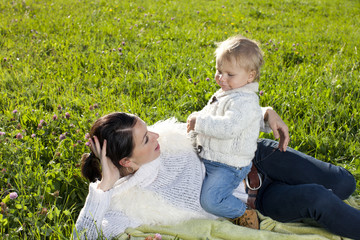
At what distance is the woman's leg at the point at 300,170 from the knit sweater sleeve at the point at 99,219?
1316 mm

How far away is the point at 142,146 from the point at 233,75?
890 mm

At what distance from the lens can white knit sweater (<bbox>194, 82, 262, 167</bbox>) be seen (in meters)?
2.76

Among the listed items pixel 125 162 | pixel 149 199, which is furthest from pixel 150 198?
pixel 125 162

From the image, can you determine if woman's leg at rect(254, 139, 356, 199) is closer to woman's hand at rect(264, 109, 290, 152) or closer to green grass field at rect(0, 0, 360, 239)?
woman's hand at rect(264, 109, 290, 152)

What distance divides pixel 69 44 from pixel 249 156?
456 cm

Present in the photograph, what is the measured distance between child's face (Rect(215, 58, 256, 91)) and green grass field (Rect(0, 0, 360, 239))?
1281 mm

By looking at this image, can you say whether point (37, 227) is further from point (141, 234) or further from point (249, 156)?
point (249, 156)

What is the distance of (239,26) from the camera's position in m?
8.66

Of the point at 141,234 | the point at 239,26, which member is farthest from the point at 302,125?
the point at 239,26

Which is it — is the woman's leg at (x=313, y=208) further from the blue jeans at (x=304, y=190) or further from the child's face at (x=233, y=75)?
the child's face at (x=233, y=75)

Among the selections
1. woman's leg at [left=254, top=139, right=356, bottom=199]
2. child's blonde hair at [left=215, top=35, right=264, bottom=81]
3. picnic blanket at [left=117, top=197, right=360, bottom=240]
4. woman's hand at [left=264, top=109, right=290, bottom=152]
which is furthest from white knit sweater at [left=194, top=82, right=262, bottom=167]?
picnic blanket at [left=117, top=197, right=360, bottom=240]

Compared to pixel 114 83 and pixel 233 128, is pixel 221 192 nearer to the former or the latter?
pixel 233 128

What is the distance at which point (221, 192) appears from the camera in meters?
2.87

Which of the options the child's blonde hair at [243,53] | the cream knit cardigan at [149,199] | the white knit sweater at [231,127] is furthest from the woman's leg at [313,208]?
the child's blonde hair at [243,53]
